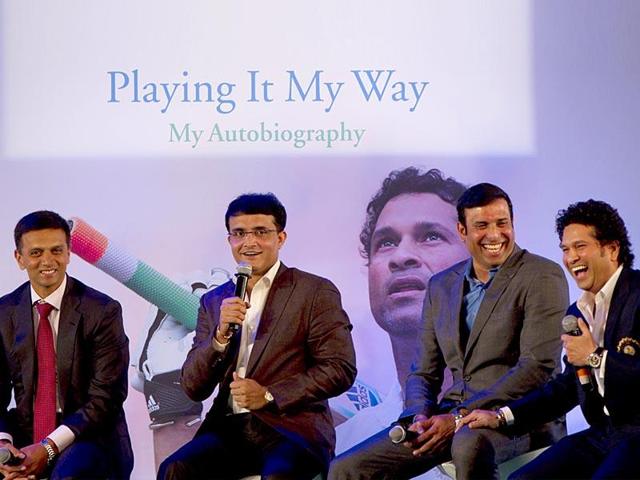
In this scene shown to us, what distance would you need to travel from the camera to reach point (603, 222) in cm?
406

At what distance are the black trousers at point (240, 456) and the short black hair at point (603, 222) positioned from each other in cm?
125

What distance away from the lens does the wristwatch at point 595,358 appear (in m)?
3.81

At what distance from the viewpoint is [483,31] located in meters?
5.30

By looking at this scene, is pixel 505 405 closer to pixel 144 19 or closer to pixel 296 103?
pixel 296 103

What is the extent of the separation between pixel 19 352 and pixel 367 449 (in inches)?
53.4

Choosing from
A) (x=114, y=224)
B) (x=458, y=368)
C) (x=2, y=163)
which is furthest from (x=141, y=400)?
(x=458, y=368)

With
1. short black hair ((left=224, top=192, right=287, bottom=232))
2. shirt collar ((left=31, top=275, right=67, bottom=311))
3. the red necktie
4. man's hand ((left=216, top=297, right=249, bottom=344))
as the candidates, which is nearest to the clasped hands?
the red necktie

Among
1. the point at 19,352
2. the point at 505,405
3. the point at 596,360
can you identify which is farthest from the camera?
the point at 19,352

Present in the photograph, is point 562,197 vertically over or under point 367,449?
over

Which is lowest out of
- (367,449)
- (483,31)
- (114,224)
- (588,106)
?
(367,449)

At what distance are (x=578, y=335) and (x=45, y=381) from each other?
6.42 feet

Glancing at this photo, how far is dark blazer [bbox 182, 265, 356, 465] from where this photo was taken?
4.29m

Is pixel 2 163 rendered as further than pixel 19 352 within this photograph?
Yes

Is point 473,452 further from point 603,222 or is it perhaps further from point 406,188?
point 406,188
